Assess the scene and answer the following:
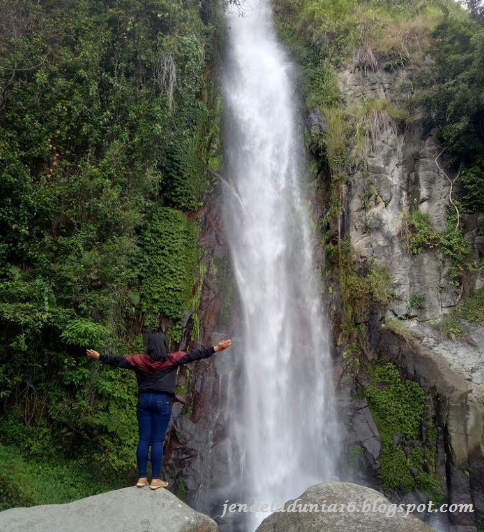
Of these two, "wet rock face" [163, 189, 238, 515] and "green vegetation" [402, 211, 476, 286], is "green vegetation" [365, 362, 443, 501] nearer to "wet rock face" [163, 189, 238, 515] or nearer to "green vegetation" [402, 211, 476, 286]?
"green vegetation" [402, 211, 476, 286]

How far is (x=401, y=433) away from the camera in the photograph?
28.5 feet

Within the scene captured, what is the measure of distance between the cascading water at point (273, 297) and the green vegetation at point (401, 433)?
0.92m

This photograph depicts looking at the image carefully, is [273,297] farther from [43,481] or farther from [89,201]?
[43,481]

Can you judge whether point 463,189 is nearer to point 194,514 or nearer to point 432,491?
point 432,491

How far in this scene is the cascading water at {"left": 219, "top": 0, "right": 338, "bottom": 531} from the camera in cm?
831

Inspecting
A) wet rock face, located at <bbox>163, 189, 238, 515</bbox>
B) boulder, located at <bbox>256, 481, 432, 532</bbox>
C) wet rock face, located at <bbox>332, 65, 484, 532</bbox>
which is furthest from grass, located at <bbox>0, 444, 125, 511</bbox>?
wet rock face, located at <bbox>332, 65, 484, 532</bbox>

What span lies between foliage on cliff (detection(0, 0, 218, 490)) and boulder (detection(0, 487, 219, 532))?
236cm

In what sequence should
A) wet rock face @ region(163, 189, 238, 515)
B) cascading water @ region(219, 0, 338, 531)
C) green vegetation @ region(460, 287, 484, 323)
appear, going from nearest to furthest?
wet rock face @ region(163, 189, 238, 515), cascading water @ region(219, 0, 338, 531), green vegetation @ region(460, 287, 484, 323)

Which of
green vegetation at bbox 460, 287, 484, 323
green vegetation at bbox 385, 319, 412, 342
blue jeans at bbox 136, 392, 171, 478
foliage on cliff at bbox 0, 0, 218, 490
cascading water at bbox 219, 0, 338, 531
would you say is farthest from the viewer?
green vegetation at bbox 460, 287, 484, 323

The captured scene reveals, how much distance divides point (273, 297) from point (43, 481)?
5580 mm

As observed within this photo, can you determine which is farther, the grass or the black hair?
the grass


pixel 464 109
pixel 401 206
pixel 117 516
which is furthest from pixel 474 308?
pixel 117 516

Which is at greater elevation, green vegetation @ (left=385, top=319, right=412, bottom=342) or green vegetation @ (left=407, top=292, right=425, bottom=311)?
green vegetation @ (left=407, top=292, right=425, bottom=311)

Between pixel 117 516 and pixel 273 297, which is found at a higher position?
pixel 273 297
